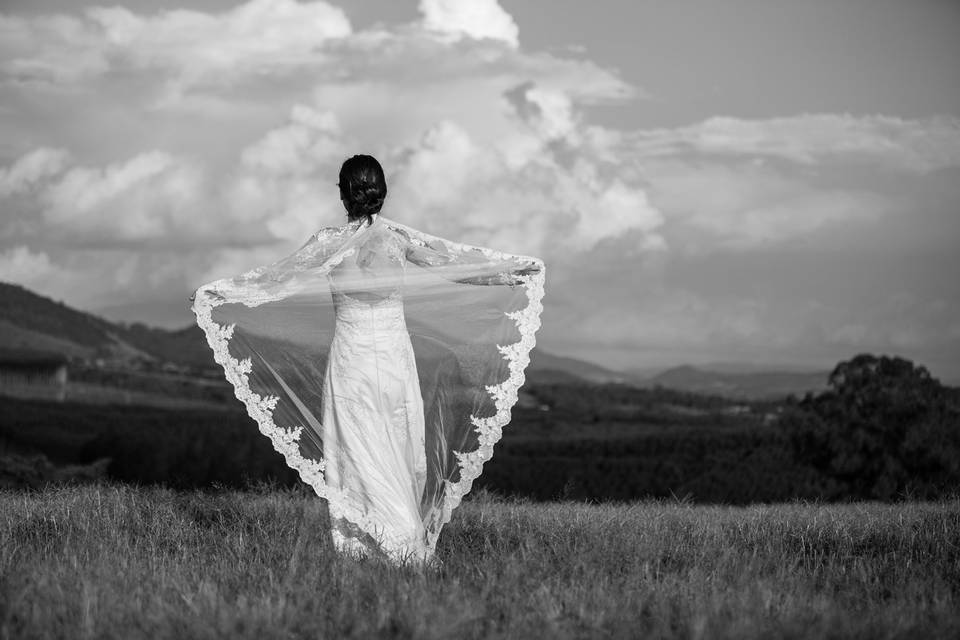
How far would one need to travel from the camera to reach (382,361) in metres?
8.65

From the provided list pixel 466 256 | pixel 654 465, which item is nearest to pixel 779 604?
pixel 466 256

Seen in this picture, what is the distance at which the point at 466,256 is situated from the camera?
31.3 ft

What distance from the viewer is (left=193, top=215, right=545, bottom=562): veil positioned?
8633 mm

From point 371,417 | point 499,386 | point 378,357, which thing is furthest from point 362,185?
point 499,386

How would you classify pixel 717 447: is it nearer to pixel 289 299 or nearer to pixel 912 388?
pixel 912 388

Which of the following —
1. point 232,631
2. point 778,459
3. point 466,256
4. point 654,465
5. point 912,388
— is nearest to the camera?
point 232,631

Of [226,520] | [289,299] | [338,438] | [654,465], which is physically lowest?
[654,465]

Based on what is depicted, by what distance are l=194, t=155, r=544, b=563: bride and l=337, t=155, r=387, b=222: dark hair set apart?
11 mm

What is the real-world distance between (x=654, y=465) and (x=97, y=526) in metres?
32.6

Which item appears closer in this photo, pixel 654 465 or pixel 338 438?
pixel 338 438

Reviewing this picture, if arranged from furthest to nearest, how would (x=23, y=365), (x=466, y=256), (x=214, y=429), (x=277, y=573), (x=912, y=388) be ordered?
(x=23, y=365) < (x=214, y=429) < (x=912, y=388) < (x=466, y=256) < (x=277, y=573)

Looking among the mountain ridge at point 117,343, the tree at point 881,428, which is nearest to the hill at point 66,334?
the mountain ridge at point 117,343

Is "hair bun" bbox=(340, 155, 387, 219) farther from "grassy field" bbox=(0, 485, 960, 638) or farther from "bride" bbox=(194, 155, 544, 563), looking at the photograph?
"grassy field" bbox=(0, 485, 960, 638)

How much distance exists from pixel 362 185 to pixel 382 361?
149 cm
